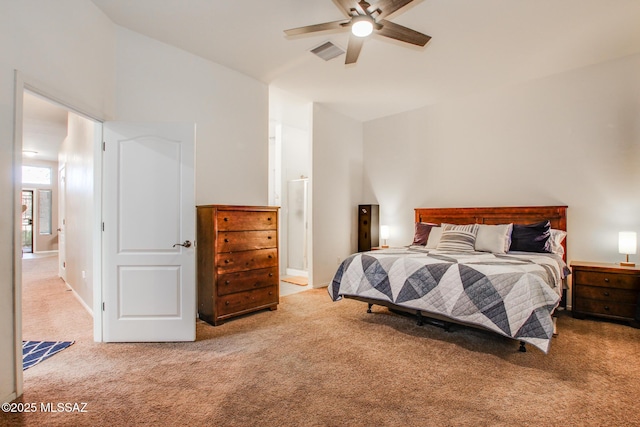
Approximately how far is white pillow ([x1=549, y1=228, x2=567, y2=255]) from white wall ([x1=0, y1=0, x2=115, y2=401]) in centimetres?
499

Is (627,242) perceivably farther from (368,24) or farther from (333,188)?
(333,188)

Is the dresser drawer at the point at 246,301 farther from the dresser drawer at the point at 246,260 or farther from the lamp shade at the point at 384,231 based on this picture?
the lamp shade at the point at 384,231

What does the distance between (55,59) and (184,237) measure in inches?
64.7

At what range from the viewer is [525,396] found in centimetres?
204

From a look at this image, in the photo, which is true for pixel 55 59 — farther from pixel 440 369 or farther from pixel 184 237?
pixel 440 369

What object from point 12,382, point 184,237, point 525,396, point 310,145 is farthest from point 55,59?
point 525,396

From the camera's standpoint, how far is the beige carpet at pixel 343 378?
72.3 inches

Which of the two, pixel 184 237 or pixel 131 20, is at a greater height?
pixel 131 20

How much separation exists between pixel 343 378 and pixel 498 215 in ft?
11.2

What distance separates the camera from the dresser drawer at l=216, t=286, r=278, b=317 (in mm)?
3393

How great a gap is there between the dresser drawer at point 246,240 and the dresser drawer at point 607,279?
11.4 feet

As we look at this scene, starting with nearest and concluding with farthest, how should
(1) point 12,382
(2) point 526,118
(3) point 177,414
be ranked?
(3) point 177,414 → (1) point 12,382 → (2) point 526,118

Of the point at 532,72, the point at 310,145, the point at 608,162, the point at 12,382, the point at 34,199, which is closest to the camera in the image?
the point at 12,382

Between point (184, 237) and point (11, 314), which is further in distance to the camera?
point (184, 237)
